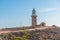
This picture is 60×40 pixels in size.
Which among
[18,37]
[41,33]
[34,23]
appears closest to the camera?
[18,37]

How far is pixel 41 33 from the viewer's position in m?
23.9

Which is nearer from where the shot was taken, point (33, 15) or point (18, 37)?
point (18, 37)

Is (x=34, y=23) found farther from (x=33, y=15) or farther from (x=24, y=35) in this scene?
(x=24, y=35)

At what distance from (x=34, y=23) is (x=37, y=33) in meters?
7.58

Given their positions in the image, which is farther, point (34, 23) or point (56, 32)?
point (34, 23)

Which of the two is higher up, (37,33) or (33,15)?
(33,15)

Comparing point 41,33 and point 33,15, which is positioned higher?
point 33,15

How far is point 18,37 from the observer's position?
22.3 m

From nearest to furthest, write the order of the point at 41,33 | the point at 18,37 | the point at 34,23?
the point at 18,37 → the point at 41,33 → the point at 34,23

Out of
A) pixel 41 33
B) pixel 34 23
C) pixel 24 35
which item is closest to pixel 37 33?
pixel 41 33

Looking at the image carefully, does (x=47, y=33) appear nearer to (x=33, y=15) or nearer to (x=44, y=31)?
(x=44, y=31)

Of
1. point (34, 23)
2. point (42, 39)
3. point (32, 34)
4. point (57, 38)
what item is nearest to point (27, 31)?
point (32, 34)

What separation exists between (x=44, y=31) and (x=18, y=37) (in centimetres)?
409

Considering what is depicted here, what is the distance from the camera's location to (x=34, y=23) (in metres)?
31.4
